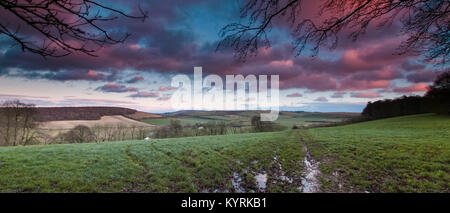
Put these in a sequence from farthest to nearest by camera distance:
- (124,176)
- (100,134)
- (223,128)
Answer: (223,128) → (100,134) → (124,176)

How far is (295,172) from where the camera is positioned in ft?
25.1

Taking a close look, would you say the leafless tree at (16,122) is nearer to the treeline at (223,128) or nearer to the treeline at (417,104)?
the treeline at (223,128)

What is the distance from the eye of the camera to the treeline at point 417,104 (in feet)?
127

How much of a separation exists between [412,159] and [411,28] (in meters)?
7.90

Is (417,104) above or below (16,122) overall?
above

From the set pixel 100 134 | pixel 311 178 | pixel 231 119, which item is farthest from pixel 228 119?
pixel 311 178

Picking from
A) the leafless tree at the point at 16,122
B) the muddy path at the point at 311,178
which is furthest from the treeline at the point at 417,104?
the leafless tree at the point at 16,122

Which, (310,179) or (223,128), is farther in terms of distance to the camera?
(223,128)

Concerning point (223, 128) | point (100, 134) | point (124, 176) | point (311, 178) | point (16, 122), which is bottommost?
point (223, 128)

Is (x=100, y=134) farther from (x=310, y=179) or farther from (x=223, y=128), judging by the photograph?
(x=310, y=179)

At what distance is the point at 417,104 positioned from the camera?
55250mm
